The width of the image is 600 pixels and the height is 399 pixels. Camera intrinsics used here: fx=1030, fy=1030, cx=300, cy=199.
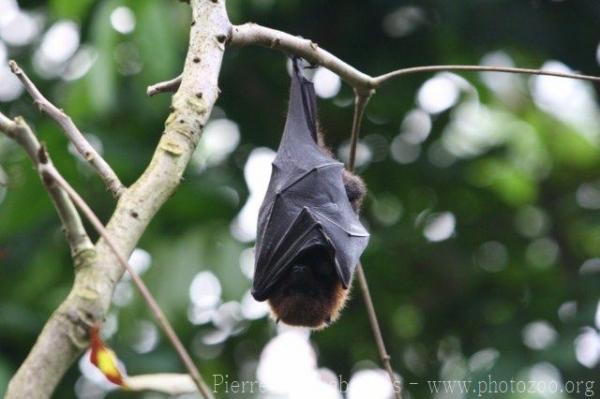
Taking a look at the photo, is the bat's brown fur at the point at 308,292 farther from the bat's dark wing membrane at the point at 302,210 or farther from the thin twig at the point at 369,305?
the thin twig at the point at 369,305

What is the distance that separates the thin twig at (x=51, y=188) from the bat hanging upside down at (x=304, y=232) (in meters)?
2.92

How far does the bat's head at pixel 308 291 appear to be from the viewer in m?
6.07

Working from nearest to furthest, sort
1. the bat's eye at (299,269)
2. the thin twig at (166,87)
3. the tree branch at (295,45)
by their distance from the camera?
the tree branch at (295,45) < the thin twig at (166,87) < the bat's eye at (299,269)

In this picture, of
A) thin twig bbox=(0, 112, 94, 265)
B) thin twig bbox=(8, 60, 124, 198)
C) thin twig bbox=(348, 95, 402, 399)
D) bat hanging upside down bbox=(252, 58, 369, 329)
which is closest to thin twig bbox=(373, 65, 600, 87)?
thin twig bbox=(348, 95, 402, 399)

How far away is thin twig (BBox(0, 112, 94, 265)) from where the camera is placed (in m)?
2.91

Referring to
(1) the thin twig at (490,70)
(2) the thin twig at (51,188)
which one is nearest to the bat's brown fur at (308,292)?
(1) the thin twig at (490,70)

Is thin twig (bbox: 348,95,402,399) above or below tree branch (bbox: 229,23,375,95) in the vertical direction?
below

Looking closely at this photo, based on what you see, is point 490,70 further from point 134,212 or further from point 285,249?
point 134,212

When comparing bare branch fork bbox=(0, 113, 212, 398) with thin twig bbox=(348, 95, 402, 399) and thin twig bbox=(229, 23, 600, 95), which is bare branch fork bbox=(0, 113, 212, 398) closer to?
thin twig bbox=(229, 23, 600, 95)

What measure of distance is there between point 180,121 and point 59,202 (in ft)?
2.73

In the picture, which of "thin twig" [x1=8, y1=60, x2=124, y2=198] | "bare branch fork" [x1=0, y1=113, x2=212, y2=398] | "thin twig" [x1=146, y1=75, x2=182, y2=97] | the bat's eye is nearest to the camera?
"bare branch fork" [x1=0, y1=113, x2=212, y2=398]

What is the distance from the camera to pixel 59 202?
115 inches

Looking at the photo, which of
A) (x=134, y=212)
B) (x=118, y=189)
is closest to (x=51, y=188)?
(x=134, y=212)

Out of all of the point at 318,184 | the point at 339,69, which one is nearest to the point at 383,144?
the point at 318,184
